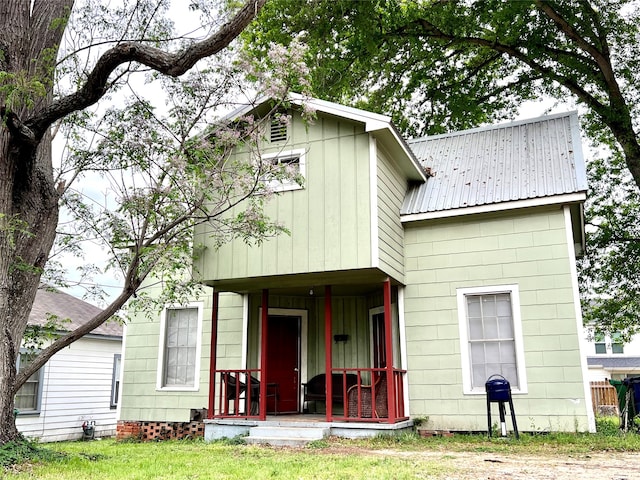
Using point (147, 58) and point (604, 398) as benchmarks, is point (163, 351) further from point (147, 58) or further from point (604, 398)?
point (604, 398)

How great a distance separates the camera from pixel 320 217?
8.91 m

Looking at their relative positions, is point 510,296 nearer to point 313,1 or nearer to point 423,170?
point 423,170

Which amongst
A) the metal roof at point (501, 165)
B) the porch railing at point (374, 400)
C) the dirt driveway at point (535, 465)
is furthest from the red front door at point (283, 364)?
the dirt driveway at point (535, 465)

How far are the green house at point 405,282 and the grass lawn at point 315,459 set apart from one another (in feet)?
Result: 2.30

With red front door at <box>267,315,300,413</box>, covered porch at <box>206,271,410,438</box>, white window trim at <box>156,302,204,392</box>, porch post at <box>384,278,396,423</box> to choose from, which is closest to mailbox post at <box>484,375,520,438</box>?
porch post at <box>384,278,396,423</box>

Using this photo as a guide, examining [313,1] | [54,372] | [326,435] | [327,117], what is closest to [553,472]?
[326,435]

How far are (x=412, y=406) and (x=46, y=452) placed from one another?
5.49m

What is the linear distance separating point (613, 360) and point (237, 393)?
21.1 metres

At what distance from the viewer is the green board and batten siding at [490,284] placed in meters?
8.38

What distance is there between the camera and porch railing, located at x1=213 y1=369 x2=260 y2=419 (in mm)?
9445

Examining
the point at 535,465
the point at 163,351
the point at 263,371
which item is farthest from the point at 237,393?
the point at 535,465

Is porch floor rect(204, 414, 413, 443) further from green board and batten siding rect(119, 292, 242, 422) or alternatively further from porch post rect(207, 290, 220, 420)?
green board and batten siding rect(119, 292, 242, 422)

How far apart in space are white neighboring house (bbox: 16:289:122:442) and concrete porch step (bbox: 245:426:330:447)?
6939 mm

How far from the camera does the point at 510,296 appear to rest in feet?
29.5
